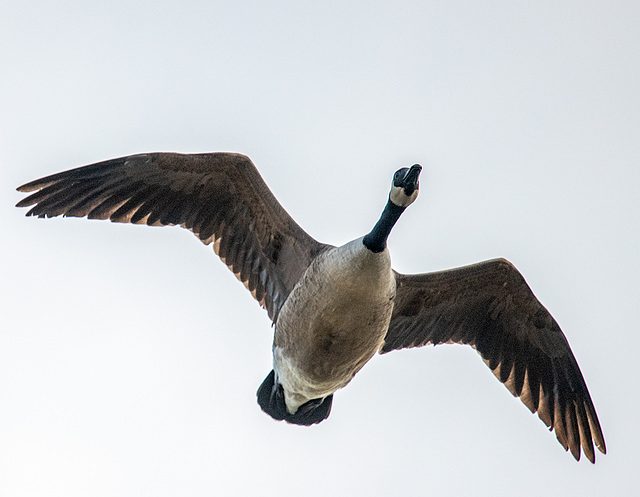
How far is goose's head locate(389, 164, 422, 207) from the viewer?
9.66 meters

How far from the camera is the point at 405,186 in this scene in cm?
970

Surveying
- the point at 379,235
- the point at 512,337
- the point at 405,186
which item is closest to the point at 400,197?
the point at 405,186

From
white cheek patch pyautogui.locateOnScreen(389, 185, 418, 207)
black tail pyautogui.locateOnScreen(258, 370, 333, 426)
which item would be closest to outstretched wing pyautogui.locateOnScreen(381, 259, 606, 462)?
black tail pyautogui.locateOnScreen(258, 370, 333, 426)

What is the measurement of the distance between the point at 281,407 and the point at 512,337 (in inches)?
120

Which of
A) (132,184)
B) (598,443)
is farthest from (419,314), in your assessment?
(132,184)

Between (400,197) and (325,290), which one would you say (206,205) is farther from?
(400,197)

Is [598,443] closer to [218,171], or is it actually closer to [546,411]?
[546,411]

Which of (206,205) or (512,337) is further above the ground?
(206,205)

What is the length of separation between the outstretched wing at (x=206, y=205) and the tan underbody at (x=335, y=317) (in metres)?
0.75

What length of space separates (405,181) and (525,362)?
3.60 m

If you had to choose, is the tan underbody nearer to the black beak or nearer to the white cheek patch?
the white cheek patch

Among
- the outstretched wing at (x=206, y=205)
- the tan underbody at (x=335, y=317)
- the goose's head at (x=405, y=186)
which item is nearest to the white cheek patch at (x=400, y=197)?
the goose's head at (x=405, y=186)

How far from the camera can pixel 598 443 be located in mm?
11969

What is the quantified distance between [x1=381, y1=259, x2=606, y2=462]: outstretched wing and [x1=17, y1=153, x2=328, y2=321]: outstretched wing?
4.93 feet
